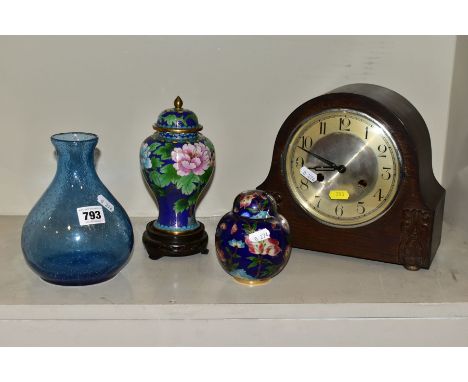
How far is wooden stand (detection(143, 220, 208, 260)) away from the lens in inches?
48.6

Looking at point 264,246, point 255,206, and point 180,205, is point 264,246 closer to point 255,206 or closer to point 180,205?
point 255,206

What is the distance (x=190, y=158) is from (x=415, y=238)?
442 mm

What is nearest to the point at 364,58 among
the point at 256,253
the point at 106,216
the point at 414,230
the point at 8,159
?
the point at 414,230

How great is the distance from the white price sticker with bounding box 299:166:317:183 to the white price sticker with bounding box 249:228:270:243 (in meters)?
0.19

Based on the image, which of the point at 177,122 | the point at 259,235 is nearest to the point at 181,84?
the point at 177,122

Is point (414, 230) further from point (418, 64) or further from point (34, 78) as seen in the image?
point (34, 78)

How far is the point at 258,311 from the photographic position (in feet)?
3.47

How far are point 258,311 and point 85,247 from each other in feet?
1.08

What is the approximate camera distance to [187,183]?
1194mm

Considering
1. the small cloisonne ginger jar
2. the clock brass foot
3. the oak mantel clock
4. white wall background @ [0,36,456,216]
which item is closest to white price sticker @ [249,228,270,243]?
the small cloisonne ginger jar

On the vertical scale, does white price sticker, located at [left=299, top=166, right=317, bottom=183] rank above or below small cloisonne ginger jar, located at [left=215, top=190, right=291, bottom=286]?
above

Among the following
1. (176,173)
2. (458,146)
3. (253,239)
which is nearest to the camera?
(253,239)

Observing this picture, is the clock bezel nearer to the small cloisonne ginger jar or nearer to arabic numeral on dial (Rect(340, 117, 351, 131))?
arabic numeral on dial (Rect(340, 117, 351, 131))

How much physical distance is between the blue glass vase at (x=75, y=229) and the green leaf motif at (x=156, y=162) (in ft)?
0.35
